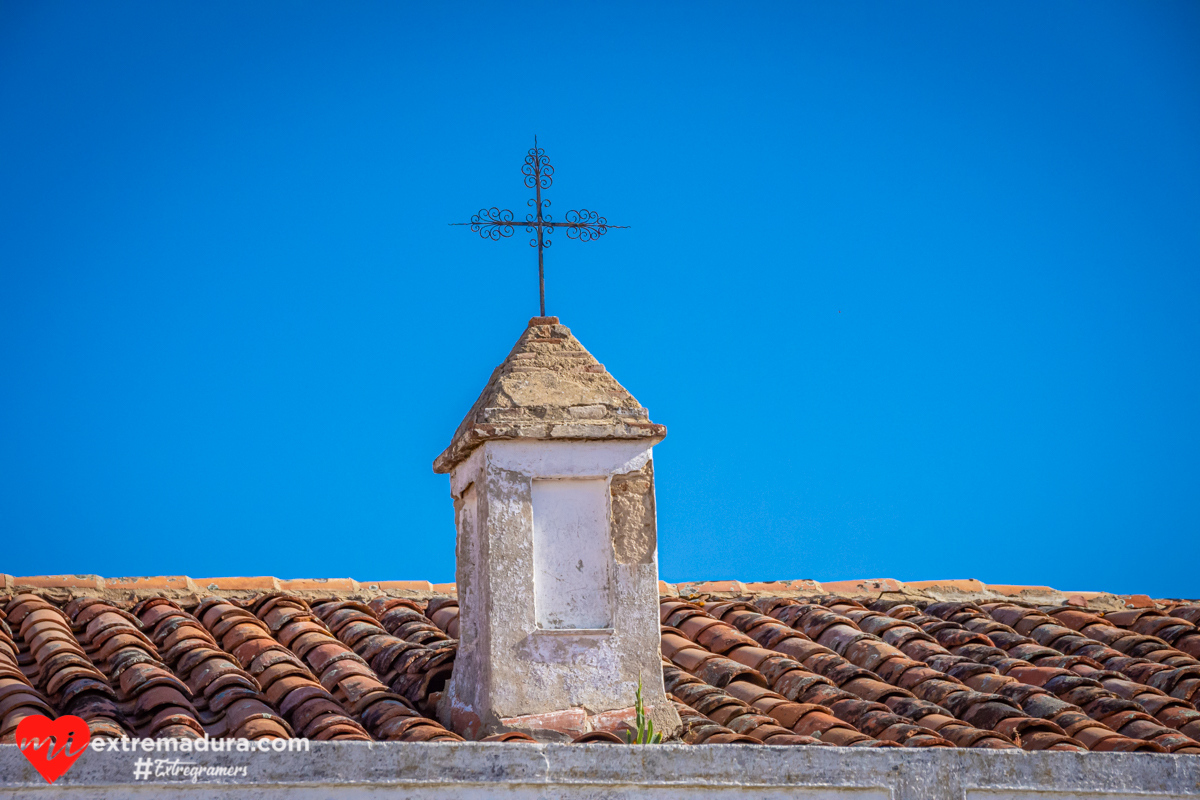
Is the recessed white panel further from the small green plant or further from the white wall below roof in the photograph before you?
the small green plant

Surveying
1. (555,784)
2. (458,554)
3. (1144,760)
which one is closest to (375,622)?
(458,554)

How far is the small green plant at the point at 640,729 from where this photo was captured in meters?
4.64

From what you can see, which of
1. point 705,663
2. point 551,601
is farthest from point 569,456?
point 705,663

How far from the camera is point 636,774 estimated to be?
395 cm

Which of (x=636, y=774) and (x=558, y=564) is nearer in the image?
(x=636, y=774)

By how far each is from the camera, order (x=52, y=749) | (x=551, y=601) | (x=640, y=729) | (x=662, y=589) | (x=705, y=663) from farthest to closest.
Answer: (x=662, y=589) < (x=705, y=663) < (x=551, y=601) < (x=640, y=729) < (x=52, y=749)

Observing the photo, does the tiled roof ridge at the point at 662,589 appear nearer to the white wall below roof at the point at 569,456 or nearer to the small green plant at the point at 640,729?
the white wall below roof at the point at 569,456

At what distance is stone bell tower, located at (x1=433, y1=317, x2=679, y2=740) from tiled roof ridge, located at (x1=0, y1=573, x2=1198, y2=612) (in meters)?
1.75

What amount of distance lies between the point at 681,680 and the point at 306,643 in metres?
1.84

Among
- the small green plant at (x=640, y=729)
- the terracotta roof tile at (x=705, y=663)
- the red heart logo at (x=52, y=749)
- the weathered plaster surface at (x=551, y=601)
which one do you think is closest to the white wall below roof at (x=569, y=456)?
the weathered plaster surface at (x=551, y=601)

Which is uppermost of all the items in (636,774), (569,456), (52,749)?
(569,456)

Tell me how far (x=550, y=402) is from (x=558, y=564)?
726 millimetres

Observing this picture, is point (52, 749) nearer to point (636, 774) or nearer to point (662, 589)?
point (636, 774)

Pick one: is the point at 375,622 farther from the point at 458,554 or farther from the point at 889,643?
the point at 889,643
